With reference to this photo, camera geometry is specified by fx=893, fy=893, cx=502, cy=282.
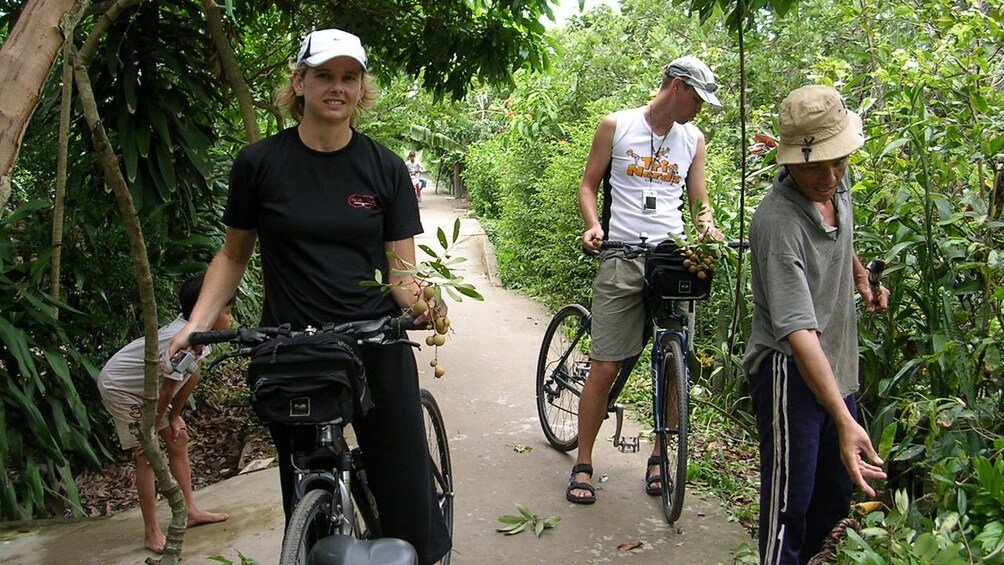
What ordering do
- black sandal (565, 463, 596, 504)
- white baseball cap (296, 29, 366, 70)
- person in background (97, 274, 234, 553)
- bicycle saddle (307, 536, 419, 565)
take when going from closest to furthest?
bicycle saddle (307, 536, 419, 565) < white baseball cap (296, 29, 366, 70) < person in background (97, 274, 234, 553) < black sandal (565, 463, 596, 504)

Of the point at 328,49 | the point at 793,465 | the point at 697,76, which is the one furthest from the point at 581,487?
the point at 328,49

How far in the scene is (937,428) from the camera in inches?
118

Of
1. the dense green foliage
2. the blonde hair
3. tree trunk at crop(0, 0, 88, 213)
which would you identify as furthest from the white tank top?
tree trunk at crop(0, 0, 88, 213)

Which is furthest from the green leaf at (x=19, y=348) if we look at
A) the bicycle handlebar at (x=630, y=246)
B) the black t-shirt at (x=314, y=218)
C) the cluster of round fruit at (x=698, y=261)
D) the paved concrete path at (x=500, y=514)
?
the cluster of round fruit at (x=698, y=261)

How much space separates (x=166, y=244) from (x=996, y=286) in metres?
4.64

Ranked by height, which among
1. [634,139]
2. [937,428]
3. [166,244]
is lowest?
[937,428]

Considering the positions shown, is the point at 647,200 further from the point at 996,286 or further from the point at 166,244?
the point at 166,244

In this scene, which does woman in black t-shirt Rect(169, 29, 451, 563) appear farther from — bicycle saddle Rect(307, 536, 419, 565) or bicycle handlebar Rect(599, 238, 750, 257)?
bicycle handlebar Rect(599, 238, 750, 257)

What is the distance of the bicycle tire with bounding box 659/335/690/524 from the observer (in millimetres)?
3969

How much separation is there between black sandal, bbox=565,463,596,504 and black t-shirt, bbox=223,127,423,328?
6.52 feet

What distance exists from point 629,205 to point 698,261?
49 cm

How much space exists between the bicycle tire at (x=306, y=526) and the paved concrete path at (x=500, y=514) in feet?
4.54

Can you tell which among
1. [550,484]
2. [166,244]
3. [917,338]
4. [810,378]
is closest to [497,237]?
[166,244]

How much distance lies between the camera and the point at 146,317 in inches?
101
